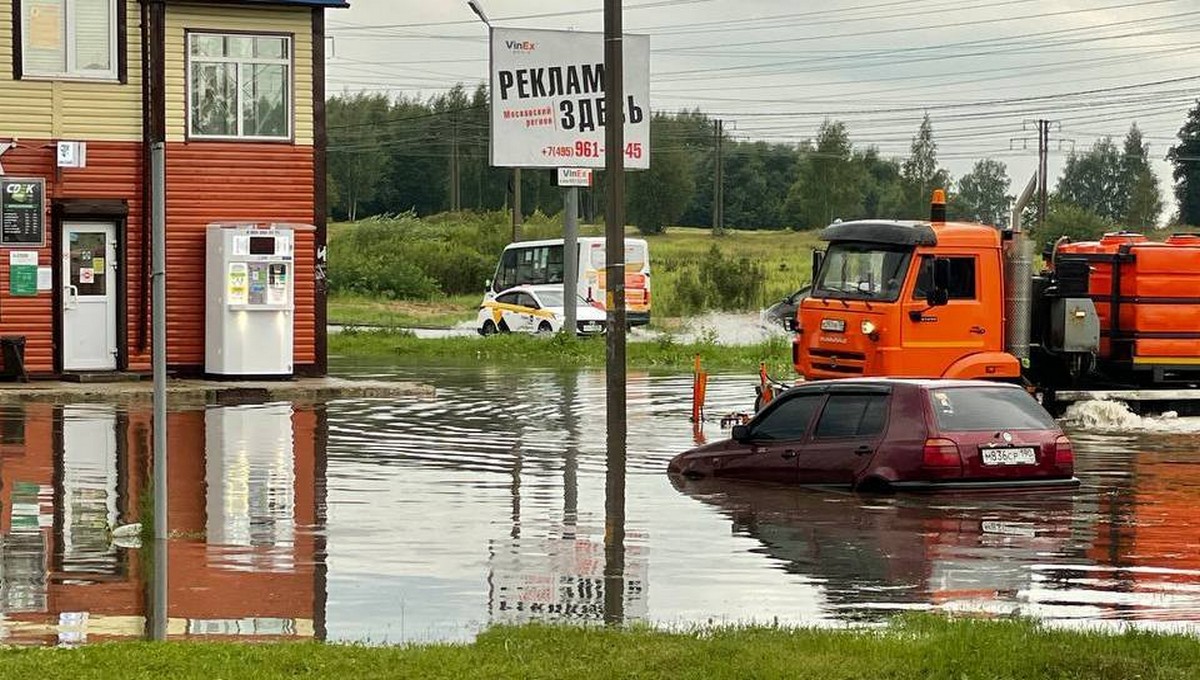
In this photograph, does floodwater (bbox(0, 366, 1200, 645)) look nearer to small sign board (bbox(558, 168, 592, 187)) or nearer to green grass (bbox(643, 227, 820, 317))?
small sign board (bbox(558, 168, 592, 187))

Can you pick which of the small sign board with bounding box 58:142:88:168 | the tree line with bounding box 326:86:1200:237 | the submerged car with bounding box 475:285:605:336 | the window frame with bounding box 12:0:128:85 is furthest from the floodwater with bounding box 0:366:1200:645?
the tree line with bounding box 326:86:1200:237

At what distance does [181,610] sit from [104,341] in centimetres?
2113

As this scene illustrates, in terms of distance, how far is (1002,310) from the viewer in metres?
27.3

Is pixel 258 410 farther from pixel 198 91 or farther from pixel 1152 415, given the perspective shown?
pixel 1152 415

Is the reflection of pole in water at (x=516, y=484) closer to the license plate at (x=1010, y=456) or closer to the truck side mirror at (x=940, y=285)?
the license plate at (x=1010, y=456)

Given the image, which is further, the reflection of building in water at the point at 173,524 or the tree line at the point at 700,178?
the tree line at the point at 700,178

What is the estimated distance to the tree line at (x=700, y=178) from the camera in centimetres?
13025

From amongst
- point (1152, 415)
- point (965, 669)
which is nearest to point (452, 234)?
point (1152, 415)

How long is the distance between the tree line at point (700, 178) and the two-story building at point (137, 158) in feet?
296

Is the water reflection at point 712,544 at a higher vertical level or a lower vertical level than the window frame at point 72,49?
lower

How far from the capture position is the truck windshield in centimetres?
2689

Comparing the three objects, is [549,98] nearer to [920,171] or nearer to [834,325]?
[834,325]

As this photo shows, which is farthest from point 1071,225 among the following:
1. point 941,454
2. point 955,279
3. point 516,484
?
point 941,454

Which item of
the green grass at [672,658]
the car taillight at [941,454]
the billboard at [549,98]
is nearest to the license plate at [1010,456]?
the car taillight at [941,454]
